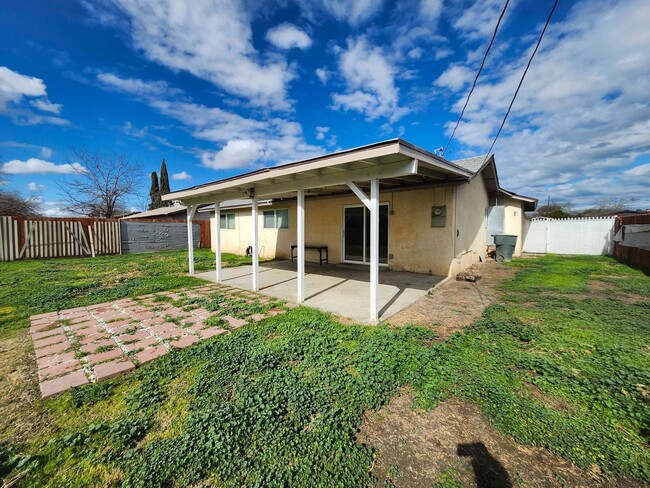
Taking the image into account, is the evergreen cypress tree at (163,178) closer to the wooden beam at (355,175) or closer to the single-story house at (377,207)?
the single-story house at (377,207)

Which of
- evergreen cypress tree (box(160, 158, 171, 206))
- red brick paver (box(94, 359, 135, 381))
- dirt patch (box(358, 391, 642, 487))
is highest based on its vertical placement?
evergreen cypress tree (box(160, 158, 171, 206))

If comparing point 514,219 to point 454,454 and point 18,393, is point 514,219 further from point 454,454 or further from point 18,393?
point 18,393

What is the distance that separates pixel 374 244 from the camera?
4059mm

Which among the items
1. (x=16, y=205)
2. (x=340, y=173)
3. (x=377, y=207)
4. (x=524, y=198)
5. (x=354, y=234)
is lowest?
(x=354, y=234)

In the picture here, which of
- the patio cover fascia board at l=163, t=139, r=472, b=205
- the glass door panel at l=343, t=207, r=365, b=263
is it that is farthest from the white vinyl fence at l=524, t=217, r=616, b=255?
the glass door panel at l=343, t=207, r=365, b=263

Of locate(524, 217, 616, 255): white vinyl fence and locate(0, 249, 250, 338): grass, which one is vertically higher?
locate(524, 217, 616, 255): white vinyl fence

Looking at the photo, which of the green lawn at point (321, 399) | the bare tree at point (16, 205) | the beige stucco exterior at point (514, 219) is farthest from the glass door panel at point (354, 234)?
the bare tree at point (16, 205)

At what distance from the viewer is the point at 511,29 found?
4.56 m

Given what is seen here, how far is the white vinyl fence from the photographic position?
12305 mm

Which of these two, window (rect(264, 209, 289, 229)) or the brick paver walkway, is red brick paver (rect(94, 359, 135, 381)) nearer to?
the brick paver walkway

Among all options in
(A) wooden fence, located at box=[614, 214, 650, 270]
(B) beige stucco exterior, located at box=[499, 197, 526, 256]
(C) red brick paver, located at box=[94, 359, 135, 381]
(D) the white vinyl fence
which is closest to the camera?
(C) red brick paver, located at box=[94, 359, 135, 381]

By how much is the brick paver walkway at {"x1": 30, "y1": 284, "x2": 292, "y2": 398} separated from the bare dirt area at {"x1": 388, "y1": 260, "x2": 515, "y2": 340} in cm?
245

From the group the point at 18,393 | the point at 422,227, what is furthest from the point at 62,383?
the point at 422,227

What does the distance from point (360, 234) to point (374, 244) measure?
15.9 feet
